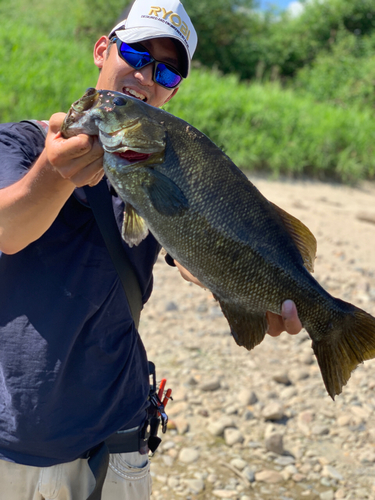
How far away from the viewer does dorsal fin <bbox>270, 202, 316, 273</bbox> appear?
189 centimetres

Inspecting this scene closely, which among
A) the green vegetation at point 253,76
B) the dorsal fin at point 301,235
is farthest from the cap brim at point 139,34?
the green vegetation at point 253,76

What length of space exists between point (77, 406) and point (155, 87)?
4.14ft

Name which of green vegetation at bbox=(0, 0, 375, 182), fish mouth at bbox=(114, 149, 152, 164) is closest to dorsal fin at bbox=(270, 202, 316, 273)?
fish mouth at bbox=(114, 149, 152, 164)

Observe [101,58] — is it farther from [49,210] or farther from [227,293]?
[227,293]

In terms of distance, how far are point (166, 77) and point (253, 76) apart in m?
19.1

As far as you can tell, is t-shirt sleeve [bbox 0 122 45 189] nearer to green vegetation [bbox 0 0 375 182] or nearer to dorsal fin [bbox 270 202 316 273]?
dorsal fin [bbox 270 202 316 273]

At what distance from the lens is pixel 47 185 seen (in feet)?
5.08

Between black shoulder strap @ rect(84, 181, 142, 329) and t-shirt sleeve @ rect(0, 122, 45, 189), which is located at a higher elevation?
t-shirt sleeve @ rect(0, 122, 45, 189)

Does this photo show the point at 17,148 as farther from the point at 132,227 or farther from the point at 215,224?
the point at 215,224

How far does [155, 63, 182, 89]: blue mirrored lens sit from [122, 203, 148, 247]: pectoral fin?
0.65 m

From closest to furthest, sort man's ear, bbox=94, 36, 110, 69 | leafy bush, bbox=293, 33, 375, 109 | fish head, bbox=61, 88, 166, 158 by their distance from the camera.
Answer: fish head, bbox=61, 88, 166, 158
man's ear, bbox=94, 36, 110, 69
leafy bush, bbox=293, 33, 375, 109

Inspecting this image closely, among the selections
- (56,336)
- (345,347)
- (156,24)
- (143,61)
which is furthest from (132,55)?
(345,347)

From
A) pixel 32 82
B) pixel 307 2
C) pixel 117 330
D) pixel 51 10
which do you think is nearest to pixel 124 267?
pixel 117 330

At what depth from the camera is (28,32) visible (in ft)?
37.5
